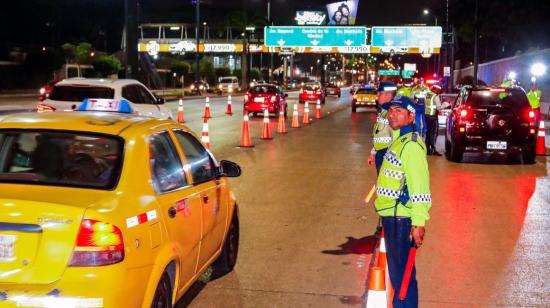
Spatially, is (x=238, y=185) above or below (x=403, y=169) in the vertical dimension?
below

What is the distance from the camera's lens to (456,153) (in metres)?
16.0

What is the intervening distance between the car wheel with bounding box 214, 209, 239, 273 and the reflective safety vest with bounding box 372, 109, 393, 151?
2386mm

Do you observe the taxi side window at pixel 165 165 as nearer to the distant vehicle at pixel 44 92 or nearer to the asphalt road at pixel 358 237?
the asphalt road at pixel 358 237

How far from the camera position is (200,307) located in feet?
18.9

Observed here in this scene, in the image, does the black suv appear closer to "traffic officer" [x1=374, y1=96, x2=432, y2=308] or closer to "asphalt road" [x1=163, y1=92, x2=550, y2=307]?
"asphalt road" [x1=163, y1=92, x2=550, y2=307]

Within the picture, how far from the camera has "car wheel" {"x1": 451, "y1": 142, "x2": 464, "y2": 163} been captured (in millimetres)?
15852

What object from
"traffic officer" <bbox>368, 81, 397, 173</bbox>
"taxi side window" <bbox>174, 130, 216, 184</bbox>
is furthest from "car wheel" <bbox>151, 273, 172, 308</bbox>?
"traffic officer" <bbox>368, 81, 397, 173</bbox>

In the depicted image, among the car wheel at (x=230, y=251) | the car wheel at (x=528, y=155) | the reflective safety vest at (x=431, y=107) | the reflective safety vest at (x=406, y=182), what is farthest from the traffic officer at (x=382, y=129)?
the car wheel at (x=528, y=155)

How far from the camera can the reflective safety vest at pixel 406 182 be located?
4660mm

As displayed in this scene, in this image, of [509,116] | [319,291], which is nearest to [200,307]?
[319,291]

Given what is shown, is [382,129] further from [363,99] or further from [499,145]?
[363,99]

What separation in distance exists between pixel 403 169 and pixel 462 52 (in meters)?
83.2

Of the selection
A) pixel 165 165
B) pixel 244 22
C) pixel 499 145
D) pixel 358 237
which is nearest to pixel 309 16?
pixel 244 22

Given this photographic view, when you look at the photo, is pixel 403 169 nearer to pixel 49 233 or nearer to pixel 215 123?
pixel 49 233
